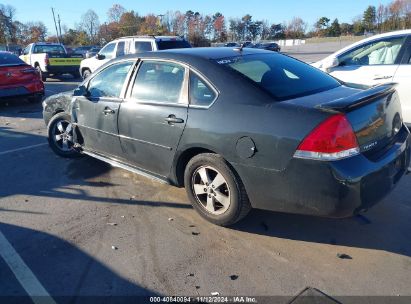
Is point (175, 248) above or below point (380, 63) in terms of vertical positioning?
below

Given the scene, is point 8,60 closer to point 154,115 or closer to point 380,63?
point 154,115

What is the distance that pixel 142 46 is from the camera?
12.0 metres

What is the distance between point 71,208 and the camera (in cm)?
427

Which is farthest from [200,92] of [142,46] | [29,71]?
[142,46]

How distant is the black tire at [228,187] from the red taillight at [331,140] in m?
0.76

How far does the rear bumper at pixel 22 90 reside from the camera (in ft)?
33.8

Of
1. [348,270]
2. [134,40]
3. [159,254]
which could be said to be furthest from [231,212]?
[134,40]

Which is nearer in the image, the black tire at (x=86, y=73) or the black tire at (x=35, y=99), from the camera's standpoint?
the black tire at (x=35, y=99)

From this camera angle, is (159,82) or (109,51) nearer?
(159,82)

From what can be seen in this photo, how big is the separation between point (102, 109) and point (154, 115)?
1.04 meters

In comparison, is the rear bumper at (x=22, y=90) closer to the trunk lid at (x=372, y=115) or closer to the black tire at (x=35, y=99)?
the black tire at (x=35, y=99)

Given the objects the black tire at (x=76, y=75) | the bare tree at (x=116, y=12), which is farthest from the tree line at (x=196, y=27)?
the black tire at (x=76, y=75)

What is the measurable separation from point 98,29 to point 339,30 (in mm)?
66683

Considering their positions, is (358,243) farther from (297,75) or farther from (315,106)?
(297,75)
